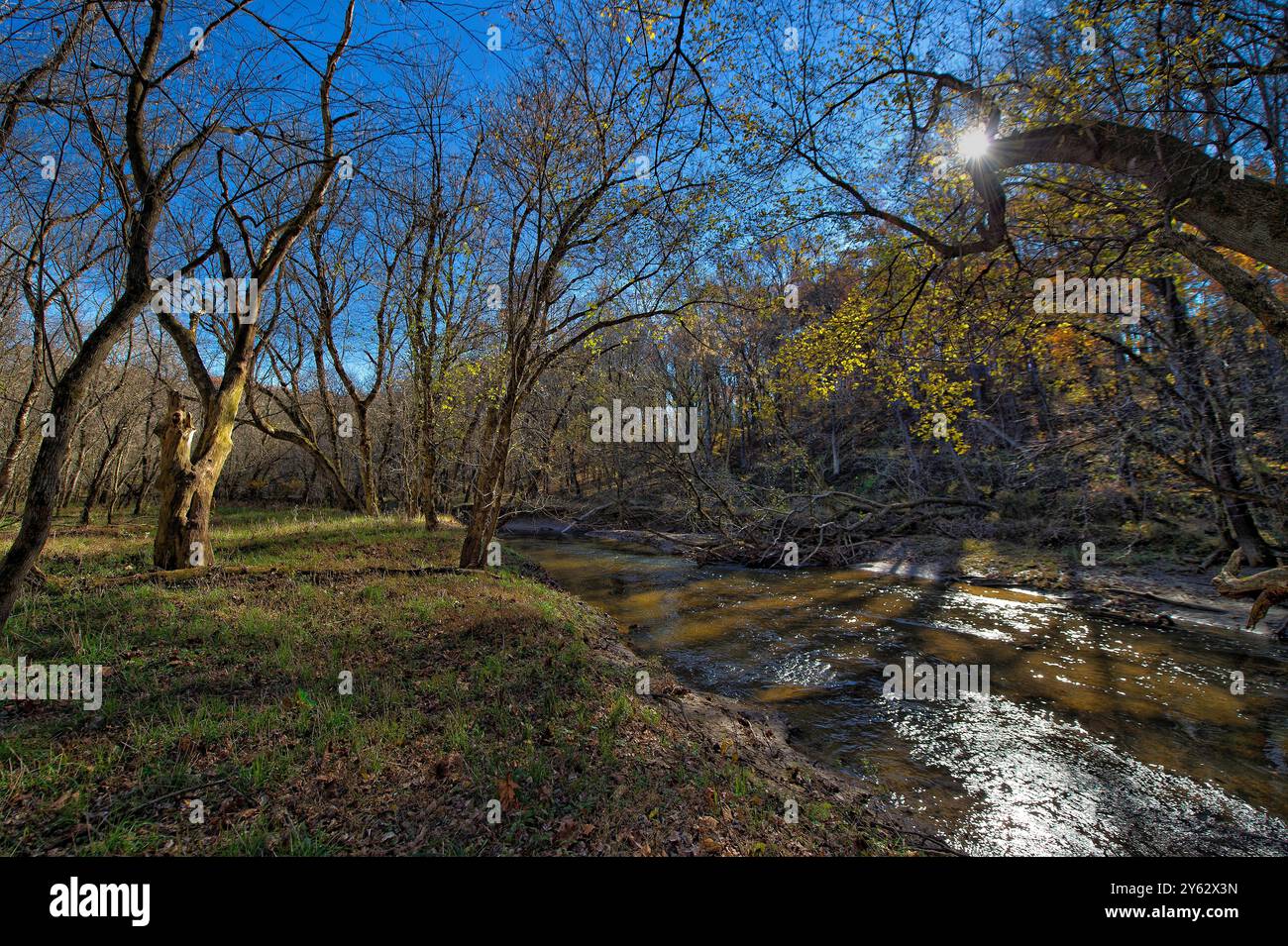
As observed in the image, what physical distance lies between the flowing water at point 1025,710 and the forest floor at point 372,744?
1105 mm

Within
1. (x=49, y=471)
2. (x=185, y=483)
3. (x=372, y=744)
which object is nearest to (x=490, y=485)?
(x=185, y=483)

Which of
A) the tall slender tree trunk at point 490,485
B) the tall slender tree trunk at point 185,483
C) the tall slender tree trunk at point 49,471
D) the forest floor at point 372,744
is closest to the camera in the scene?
the forest floor at point 372,744

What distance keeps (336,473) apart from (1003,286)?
24.9 metres

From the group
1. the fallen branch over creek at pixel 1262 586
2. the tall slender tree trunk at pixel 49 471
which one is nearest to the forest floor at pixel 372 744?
the tall slender tree trunk at pixel 49 471

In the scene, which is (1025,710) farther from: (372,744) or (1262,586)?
(372,744)

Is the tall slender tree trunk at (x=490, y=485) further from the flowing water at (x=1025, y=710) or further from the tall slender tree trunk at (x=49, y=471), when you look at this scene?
the tall slender tree trunk at (x=49, y=471)

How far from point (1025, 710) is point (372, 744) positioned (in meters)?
8.12

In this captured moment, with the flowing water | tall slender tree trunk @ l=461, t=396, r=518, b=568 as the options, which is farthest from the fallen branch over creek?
tall slender tree trunk @ l=461, t=396, r=518, b=568

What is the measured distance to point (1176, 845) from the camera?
429 cm

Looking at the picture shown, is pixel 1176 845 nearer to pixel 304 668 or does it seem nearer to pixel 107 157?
pixel 304 668

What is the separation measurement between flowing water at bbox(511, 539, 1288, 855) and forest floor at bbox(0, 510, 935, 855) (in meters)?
1.10

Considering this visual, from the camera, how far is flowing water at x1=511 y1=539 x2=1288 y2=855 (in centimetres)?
465

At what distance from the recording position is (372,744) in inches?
161

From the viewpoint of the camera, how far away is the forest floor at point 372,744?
317cm
